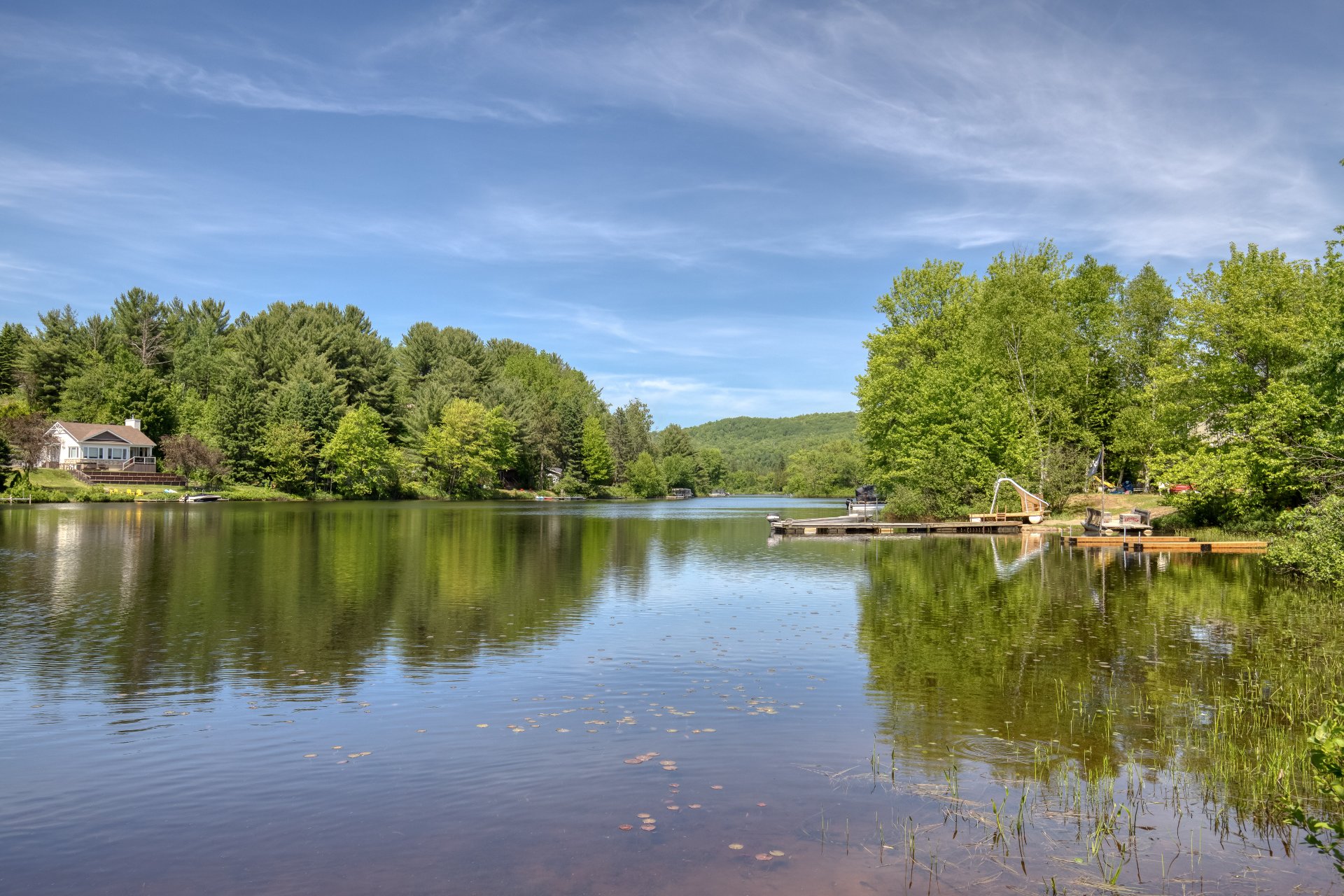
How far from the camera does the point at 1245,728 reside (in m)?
11.5

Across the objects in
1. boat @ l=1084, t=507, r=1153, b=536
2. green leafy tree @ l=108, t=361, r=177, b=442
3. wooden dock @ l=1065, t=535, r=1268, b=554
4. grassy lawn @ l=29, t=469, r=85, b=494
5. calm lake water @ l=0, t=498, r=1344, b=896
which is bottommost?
calm lake water @ l=0, t=498, r=1344, b=896

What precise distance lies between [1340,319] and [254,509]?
239 feet

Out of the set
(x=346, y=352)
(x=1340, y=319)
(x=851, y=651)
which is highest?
(x=346, y=352)

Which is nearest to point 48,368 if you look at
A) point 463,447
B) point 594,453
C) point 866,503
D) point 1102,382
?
point 463,447

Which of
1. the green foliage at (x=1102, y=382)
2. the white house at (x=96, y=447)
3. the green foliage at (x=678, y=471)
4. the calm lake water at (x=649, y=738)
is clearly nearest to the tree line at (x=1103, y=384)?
the green foliage at (x=1102, y=382)

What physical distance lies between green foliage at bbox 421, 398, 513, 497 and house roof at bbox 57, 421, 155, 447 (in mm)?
31873

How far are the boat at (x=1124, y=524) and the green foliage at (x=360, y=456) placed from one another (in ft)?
258

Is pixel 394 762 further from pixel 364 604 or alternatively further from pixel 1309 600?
pixel 1309 600

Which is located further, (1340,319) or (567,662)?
(1340,319)

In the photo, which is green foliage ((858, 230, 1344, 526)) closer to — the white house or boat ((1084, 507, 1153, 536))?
boat ((1084, 507, 1153, 536))

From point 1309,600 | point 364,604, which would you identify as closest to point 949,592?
point 1309,600

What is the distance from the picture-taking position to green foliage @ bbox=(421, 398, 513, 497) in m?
112

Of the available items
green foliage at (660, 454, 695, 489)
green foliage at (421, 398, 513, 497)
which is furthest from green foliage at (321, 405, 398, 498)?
green foliage at (660, 454, 695, 489)

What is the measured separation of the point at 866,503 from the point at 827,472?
295 feet
